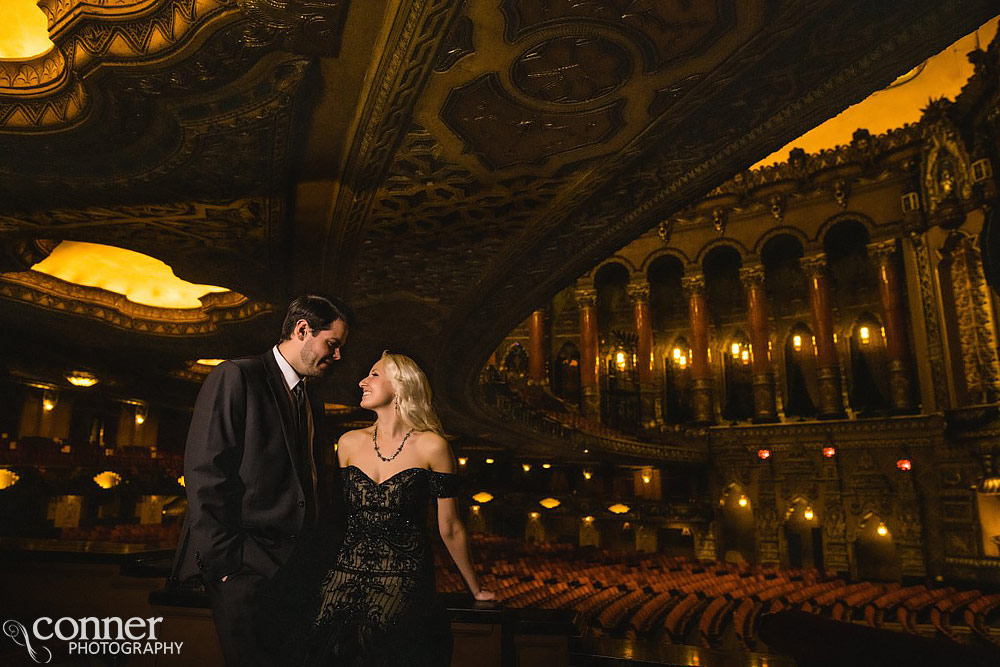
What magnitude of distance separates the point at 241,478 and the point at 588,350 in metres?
25.4

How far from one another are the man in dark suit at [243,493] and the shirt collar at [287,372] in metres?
0.04

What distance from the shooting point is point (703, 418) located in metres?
25.3

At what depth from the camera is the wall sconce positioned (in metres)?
15.9

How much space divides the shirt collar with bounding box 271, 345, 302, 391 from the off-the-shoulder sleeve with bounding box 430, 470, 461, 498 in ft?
2.30

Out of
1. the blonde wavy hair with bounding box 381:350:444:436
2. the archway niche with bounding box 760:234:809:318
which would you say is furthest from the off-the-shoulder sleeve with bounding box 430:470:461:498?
the archway niche with bounding box 760:234:809:318

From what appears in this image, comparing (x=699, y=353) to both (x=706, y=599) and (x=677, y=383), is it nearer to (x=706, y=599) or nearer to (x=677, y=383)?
(x=677, y=383)

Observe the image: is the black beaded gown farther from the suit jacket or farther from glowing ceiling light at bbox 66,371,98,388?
glowing ceiling light at bbox 66,371,98,388

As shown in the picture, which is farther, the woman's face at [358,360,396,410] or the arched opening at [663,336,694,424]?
the arched opening at [663,336,694,424]

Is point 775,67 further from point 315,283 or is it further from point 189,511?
point 315,283

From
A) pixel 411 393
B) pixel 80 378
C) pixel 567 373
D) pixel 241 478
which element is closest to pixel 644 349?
pixel 567 373

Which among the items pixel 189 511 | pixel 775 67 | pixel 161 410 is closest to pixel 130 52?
pixel 189 511

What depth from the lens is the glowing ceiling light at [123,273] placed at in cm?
1024

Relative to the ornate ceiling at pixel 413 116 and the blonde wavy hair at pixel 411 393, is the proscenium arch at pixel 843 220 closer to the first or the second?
the ornate ceiling at pixel 413 116

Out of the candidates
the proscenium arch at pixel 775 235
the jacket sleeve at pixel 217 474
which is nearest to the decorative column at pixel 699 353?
the proscenium arch at pixel 775 235
